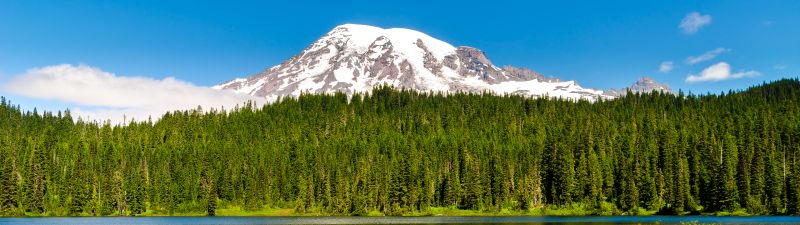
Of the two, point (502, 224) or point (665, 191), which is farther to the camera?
point (665, 191)

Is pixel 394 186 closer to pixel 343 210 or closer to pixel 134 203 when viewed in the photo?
pixel 343 210

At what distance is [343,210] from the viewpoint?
183000 mm

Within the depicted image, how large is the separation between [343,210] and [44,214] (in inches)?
2791

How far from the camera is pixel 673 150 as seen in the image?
188 m

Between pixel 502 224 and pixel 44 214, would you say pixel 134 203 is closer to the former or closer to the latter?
pixel 44 214

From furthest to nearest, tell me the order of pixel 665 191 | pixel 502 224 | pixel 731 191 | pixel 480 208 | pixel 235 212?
pixel 235 212
pixel 480 208
pixel 665 191
pixel 731 191
pixel 502 224

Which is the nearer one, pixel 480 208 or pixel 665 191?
pixel 665 191

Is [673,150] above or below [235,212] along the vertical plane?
above

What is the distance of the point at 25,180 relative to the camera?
19950cm

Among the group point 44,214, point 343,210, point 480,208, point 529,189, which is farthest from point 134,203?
point 529,189

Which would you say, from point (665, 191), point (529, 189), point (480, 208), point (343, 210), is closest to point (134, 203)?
point (343, 210)

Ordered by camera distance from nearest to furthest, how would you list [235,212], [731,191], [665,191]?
[731,191], [665,191], [235,212]

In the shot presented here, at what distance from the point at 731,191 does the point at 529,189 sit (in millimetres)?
45701

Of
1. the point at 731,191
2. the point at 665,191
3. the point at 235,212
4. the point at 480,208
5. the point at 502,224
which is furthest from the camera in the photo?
the point at 235,212
